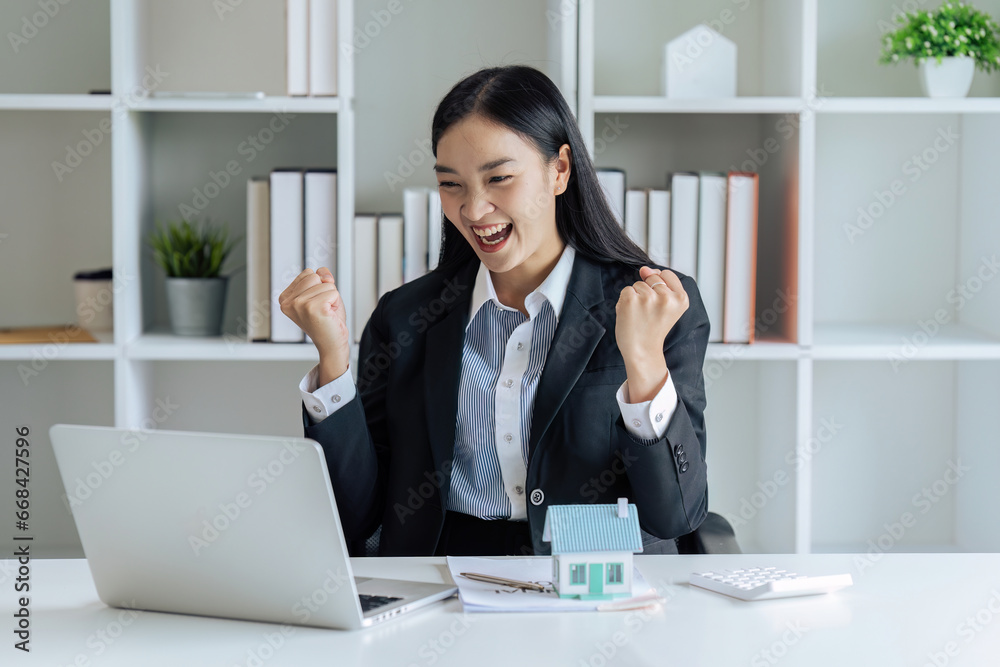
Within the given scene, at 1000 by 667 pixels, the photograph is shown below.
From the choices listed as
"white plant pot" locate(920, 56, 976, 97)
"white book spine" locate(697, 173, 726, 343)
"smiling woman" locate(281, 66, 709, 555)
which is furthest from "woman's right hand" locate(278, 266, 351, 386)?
"white plant pot" locate(920, 56, 976, 97)

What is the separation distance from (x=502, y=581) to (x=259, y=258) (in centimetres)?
112

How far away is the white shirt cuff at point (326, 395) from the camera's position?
1.47 m

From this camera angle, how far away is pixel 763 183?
2244 millimetres

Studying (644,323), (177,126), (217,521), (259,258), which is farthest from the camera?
(177,126)

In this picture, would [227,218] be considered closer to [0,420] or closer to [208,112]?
[208,112]

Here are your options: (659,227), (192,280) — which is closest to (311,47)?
(192,280)

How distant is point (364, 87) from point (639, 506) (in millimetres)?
1271

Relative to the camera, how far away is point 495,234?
1.56 metres

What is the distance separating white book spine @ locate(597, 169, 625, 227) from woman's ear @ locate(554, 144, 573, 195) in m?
0.34

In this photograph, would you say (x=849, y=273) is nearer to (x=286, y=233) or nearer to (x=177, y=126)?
(x=286, y=233)

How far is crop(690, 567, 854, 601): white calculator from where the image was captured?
3.53 feet

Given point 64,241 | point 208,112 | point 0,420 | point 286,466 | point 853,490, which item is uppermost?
point 208,112

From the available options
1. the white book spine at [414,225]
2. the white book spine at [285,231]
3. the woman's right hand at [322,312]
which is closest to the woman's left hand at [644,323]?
the woman's right hand at [322,312]

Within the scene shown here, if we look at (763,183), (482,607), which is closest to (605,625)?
(482,607)
